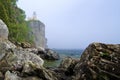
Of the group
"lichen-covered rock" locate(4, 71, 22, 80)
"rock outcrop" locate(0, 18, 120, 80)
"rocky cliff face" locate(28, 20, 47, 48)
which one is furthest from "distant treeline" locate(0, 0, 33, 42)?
"rocky cliff face" locate(28, 20, 47, 48)

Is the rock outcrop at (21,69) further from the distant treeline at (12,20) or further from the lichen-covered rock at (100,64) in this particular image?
the distant treeline at (12,20)

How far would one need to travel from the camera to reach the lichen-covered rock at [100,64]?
1977cm

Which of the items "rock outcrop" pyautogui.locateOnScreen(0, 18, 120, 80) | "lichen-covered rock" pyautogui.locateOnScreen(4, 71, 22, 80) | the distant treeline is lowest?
"lichen-covered rock" pyautogui.locateOnScreen(4, 71, 22, 80)

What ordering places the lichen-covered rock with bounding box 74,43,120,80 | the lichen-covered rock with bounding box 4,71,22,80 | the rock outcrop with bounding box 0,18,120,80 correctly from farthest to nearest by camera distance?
the lichen-covered rock with bounding box 4,71,22,80 → the rock outcrop with bounding box 0,18,120,80 → the lichen-covered rock with bounding box 74,43,120,80

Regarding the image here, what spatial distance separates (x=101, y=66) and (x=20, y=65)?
8.09 m

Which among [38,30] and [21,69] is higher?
[38,30]

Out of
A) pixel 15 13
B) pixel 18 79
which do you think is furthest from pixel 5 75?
pixel 15 13

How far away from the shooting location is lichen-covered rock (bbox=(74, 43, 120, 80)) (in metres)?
19.8

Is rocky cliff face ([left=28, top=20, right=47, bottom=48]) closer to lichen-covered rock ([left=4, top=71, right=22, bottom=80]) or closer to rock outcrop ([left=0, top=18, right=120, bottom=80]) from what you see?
rock outcrop ([left=0, top=18, right=120, bottom=80])

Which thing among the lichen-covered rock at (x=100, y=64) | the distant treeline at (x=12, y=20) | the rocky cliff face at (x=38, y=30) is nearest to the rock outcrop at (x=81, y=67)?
the lichen-covered rock at (x=100, y=64)

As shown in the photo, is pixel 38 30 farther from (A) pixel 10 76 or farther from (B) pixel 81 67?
(B) pixel 81 67

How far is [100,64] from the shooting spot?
20.4 meters

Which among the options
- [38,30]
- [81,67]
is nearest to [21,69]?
[81,67]

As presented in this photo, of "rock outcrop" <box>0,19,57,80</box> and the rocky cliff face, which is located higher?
the rocky cliff face
